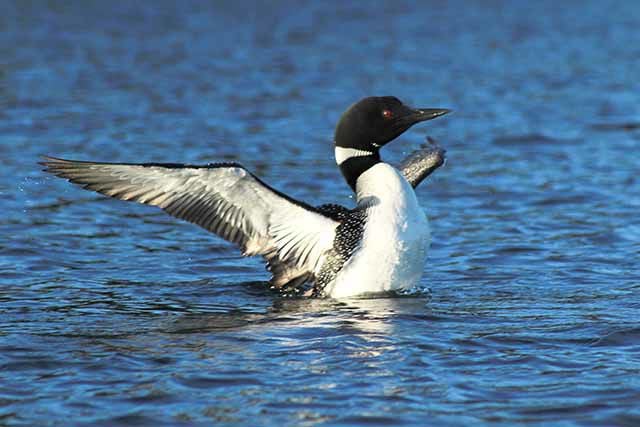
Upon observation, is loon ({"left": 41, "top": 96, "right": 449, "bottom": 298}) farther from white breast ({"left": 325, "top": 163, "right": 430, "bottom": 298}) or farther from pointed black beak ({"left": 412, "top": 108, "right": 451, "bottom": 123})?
pointed black beak ({"left": 412, "top": 108, "right": 451, "bottom": 123})

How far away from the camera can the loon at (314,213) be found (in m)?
7.28

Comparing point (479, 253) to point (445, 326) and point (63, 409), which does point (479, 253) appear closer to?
point (445, 326)

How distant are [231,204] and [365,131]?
951 millimetres

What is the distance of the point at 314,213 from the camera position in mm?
7438

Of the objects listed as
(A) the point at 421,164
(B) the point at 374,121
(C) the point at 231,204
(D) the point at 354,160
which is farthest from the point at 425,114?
(C) the point at 231,204

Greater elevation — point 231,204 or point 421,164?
point 421,164

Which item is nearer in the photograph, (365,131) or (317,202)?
(365,131)

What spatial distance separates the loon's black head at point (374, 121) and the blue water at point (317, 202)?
0.97 m

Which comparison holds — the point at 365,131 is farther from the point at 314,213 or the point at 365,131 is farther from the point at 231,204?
the point at 231,204

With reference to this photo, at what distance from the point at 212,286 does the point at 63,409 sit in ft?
8.82

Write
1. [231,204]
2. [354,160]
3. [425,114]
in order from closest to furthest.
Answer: [231,204] < [354,160] < [425,114]

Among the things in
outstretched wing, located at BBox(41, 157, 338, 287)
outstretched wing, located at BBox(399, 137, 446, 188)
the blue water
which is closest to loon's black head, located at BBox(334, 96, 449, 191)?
outstretched wing, located at BBox(41, 157, 338, 287)

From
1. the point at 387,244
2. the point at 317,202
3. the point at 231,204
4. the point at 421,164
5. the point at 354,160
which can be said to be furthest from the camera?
the point at 317,202

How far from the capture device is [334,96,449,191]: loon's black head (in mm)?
7766
